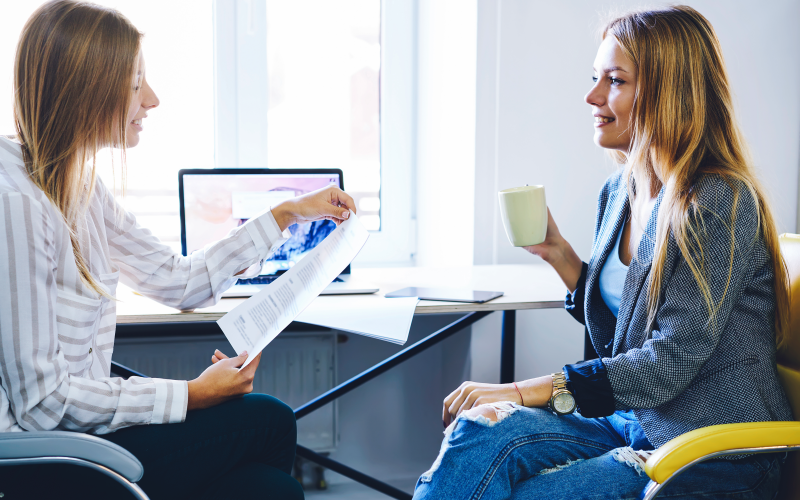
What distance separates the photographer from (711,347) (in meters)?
0.86

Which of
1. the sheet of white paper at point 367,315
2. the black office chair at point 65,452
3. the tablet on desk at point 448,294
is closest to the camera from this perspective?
the black office chair at point 65,452

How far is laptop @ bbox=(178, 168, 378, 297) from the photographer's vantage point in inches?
60.4

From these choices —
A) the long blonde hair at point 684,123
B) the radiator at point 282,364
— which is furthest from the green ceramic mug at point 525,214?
the radiator at point 282,364

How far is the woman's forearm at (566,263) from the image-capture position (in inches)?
49.9

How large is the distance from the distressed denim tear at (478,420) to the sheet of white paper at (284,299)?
11.5 inches

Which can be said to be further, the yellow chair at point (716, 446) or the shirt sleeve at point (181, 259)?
the shirt sleeve at point (181, 259)

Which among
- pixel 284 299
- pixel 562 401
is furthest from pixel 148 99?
pixel 562 401

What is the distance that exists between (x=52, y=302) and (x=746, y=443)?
914 mm

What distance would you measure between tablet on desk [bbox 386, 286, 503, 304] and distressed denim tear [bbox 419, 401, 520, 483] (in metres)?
0.38

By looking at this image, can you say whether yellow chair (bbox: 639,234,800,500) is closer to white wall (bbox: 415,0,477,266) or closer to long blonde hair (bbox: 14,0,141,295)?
long blonde hair (bbox: 14,0,141,295)

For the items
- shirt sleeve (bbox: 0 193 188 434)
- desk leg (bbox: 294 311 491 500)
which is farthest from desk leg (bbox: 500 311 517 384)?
shirt sleeve (bbox: 0 193 188 434)

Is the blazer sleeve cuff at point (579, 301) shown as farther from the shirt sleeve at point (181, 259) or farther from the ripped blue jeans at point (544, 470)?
the shirt sleeve at point (181, 259)

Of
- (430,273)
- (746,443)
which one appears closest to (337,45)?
(430,273)

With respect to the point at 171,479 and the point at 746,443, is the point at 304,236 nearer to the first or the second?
the point at 171,479
